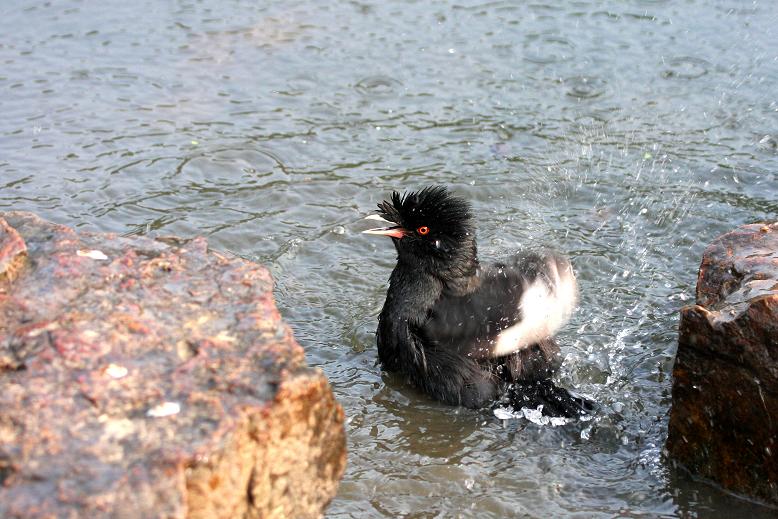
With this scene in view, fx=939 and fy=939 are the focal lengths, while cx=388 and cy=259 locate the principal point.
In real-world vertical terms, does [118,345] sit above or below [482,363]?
above

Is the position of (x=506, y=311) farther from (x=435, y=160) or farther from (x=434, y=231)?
(x=435, y=160)

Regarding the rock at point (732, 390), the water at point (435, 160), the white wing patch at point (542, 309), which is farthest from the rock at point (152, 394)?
the white wing patch at point (542, 309)

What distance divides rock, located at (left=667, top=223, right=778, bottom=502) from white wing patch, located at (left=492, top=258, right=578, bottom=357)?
44.1 inches

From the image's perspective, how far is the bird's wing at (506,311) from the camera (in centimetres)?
544

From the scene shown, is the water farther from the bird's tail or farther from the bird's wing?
the bird's wing

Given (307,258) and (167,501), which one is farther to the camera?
(307,258)

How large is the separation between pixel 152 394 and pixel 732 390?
8.53 feet

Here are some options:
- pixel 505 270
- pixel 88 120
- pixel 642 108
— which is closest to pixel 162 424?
pixel 505 270

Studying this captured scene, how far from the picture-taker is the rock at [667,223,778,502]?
408cm

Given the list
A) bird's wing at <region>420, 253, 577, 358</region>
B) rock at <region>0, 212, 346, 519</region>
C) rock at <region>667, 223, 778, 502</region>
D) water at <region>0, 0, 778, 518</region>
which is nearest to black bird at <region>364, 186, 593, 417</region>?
bird's wing at <region>420, 253, 577, 358</region>

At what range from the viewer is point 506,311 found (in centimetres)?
548

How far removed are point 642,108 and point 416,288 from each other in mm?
4053

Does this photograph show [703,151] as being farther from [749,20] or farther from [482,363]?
[482,363]

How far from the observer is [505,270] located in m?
5.76
